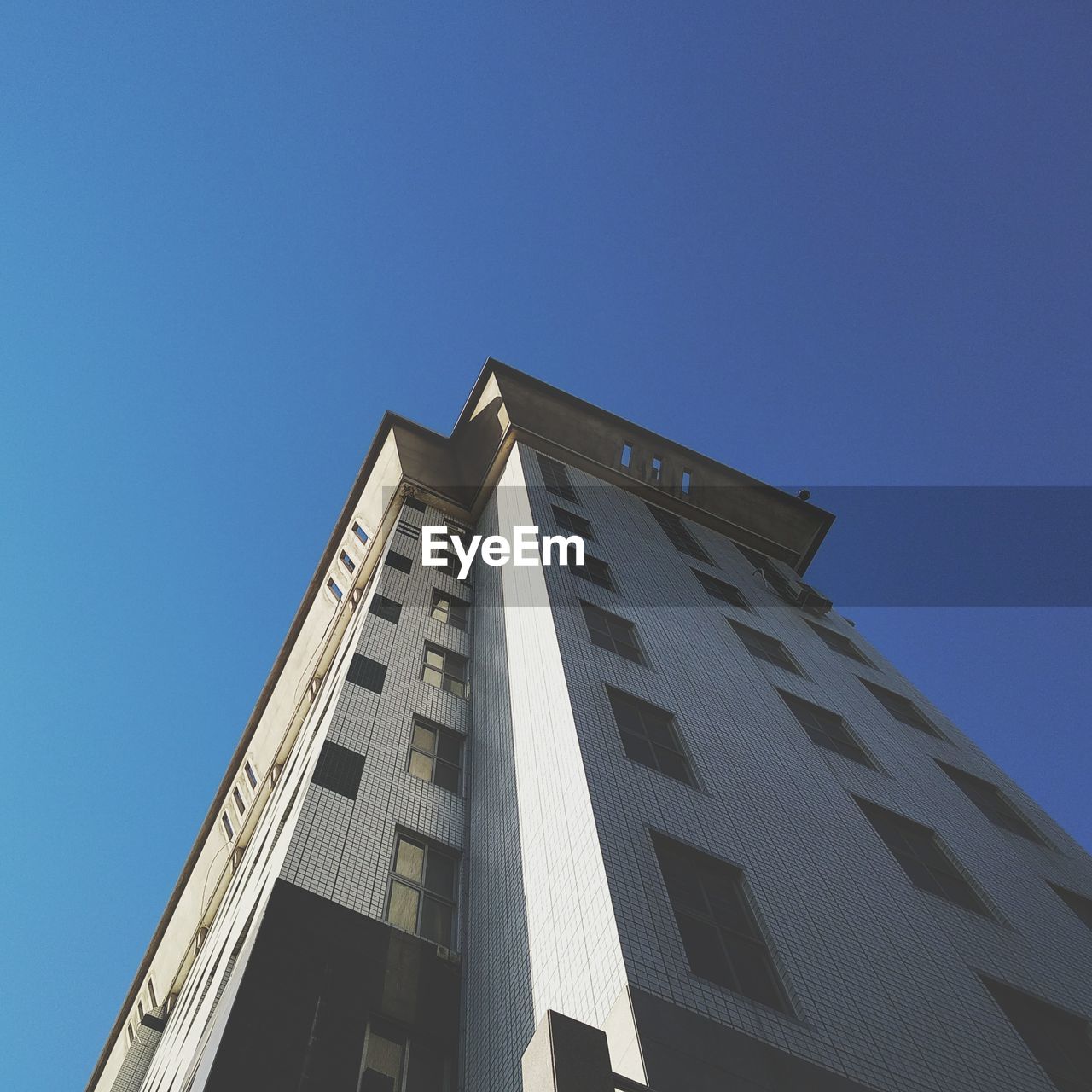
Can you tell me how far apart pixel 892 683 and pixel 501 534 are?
32.4 feet

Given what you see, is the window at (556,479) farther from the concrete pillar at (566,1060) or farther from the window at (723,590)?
the concrete pillar at (566,1060)

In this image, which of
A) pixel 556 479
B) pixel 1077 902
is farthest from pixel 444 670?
pixel 1077 902

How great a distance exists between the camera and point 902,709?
20.0 metres

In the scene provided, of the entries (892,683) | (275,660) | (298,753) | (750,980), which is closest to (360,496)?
(275,660)

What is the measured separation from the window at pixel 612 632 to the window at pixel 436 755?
344cm

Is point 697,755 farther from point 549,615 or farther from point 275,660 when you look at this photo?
point 275,660

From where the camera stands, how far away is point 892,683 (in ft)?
70.3

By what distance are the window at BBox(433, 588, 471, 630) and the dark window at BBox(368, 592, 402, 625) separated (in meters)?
0.99

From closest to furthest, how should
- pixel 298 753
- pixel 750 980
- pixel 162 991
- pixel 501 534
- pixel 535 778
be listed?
1. pixel 750 980
2. pixel 535 778
3. pixel 298 753
4. pixel 501 534
5. pixel 162 991

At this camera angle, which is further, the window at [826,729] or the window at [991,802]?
the window at [991,802]

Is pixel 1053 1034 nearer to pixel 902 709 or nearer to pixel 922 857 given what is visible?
pixel 922 857

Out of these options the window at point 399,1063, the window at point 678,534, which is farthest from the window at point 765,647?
the window at point 399,1063

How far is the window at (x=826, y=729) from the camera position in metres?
15.5

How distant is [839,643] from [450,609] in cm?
987
